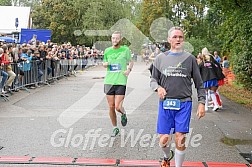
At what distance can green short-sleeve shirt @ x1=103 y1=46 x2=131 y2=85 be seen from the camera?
→ 295 inches

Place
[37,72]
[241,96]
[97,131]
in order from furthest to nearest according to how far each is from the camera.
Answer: [37,72], [241,96], [97,131]

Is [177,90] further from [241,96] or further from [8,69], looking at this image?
[241,96]

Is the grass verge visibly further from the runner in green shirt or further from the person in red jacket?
the person in red jacket

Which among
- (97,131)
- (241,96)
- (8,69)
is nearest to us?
(97,131)

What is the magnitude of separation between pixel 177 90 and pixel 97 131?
3388mm

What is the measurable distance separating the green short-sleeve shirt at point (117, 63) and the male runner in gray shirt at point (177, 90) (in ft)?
7.06

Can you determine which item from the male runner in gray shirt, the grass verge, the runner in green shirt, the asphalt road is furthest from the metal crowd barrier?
the male runner in gray shirt

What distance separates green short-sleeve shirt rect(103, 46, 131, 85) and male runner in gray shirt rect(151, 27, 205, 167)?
2152 mm

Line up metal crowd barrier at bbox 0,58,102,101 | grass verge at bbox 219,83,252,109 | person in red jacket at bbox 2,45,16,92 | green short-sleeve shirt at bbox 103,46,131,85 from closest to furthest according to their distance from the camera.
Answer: green short-sleeve shirt at bbox 103,46,131,85
person in red jacket at bbox 2,45,16,92
grass verge at bbox 219,83,252,109
metal crowd barrier at bbox 0,58,102,101

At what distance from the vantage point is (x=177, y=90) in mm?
5289

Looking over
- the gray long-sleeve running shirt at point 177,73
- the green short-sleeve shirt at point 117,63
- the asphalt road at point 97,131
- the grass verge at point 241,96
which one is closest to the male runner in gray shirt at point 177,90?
the gray long-sleeve running shirt at point 177,73

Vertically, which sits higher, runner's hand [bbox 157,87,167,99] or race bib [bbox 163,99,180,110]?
runner's hand [bbox 157,87,167,99]

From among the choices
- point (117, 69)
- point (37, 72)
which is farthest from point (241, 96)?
point (117, 69)

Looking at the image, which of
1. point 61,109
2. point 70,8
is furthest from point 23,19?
point 61,109
